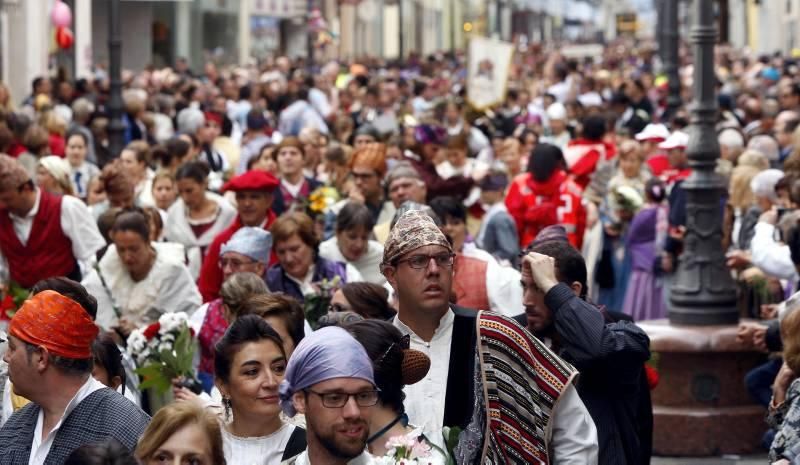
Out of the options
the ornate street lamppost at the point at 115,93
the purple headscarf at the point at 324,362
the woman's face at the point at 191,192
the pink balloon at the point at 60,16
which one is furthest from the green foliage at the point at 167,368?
the pink balloon at the point at 60,16

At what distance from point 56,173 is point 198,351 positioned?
4705 millimetres

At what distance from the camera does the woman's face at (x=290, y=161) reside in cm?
1447

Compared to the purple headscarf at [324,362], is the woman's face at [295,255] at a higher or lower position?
lower

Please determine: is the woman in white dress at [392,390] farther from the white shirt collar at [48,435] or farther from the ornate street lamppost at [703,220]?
the ornate street lamppost at [703,220]

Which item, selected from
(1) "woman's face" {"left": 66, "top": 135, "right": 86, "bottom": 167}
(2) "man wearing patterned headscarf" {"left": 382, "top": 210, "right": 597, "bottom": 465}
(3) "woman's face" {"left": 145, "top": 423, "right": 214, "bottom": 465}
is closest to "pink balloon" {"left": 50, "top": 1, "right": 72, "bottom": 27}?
(1) "woman's face" {"left": 66, "top": 135, "right": 86, "bottom": 167}

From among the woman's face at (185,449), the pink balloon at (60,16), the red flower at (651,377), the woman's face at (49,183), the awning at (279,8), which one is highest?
the awning at (279,8)

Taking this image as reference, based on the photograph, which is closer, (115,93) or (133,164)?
(133,164)

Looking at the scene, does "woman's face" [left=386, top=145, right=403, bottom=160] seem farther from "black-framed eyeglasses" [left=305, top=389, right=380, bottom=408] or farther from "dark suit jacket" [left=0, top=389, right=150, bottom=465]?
"black-framed eyeglasses" [left=305, top=389, right=380, bottom=408]

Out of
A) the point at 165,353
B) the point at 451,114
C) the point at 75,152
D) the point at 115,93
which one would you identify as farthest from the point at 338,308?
the point at 451,114

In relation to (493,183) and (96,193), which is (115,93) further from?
(493,183)

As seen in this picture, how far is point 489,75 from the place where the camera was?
26.2 metres

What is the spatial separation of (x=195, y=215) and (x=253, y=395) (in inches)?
240

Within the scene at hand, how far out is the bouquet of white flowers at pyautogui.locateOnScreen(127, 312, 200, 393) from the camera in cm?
823

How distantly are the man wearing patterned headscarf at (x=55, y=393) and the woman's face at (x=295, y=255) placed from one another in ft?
12.1
